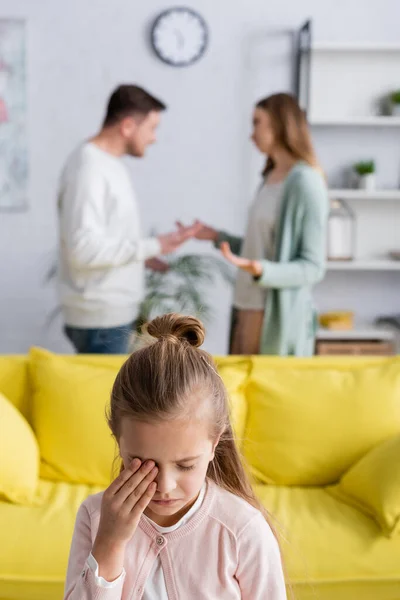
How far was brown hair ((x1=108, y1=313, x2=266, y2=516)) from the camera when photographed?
3.54 feet

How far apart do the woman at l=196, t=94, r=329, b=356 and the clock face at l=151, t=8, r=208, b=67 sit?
1385 millimetres

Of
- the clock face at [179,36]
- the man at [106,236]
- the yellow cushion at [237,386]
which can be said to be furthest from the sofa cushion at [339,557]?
the clock face at [179,36]

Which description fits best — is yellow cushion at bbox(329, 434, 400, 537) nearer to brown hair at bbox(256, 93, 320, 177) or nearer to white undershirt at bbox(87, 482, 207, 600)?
white undershirt at bbox(87, 482, 207, 600)

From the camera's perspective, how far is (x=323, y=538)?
196 centimetres

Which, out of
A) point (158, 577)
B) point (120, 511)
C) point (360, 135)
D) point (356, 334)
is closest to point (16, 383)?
point (158, 577)

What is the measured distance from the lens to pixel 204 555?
3.93 feet

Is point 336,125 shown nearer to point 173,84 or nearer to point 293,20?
point 293,20

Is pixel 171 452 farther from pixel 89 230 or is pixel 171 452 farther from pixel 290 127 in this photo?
pixel 290 127

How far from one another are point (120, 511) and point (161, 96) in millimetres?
3323

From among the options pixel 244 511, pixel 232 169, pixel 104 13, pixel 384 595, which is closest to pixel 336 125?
pixel 232 169

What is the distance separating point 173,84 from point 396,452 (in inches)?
102

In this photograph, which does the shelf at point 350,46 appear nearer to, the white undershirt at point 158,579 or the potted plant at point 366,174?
the potted plant at point 366,174

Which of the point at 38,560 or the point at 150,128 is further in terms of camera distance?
the point at 150,128

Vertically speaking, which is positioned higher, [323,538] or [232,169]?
[232,169]
